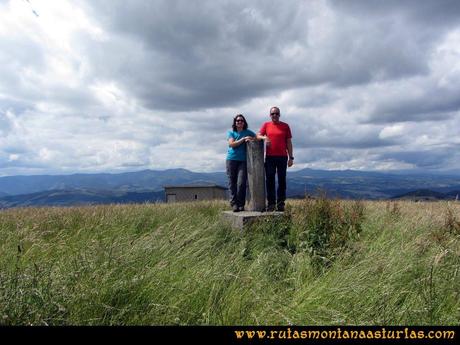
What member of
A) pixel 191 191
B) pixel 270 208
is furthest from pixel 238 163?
pixel 191 191

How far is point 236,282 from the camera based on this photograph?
3.40 meters

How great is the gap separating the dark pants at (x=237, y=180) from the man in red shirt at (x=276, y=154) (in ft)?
1.90

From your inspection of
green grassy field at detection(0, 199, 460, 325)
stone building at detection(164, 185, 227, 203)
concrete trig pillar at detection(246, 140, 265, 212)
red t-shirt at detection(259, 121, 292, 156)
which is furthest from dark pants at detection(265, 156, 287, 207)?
stone building at detection(164, 185, 227, 203)

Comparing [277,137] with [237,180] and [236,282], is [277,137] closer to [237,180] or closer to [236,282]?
[237,180]

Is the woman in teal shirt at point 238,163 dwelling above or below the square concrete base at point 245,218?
above

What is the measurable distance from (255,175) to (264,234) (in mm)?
1570

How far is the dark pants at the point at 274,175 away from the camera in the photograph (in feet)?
23.2

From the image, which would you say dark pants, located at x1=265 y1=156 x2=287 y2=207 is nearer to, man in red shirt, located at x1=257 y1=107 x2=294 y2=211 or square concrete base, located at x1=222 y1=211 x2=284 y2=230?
man in red shirt, located at x1=257 y1=107 x2=294 y2=211

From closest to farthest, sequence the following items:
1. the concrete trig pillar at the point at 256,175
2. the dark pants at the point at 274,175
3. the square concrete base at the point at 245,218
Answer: the square concrete base at the point at 245,218 < the concrete trig pillar at the point at 256,175 < the dark pants at the point at 274,175

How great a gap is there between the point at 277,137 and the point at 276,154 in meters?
0.37

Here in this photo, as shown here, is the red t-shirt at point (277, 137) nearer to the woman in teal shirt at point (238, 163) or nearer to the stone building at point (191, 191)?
the woman in teal shirt at point (238, 163)

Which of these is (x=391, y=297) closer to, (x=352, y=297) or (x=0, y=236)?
(x=352, y=297)

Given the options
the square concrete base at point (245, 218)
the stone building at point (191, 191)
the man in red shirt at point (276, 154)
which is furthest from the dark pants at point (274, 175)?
the stone building at point (191, 191)

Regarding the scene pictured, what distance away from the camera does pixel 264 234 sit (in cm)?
561
